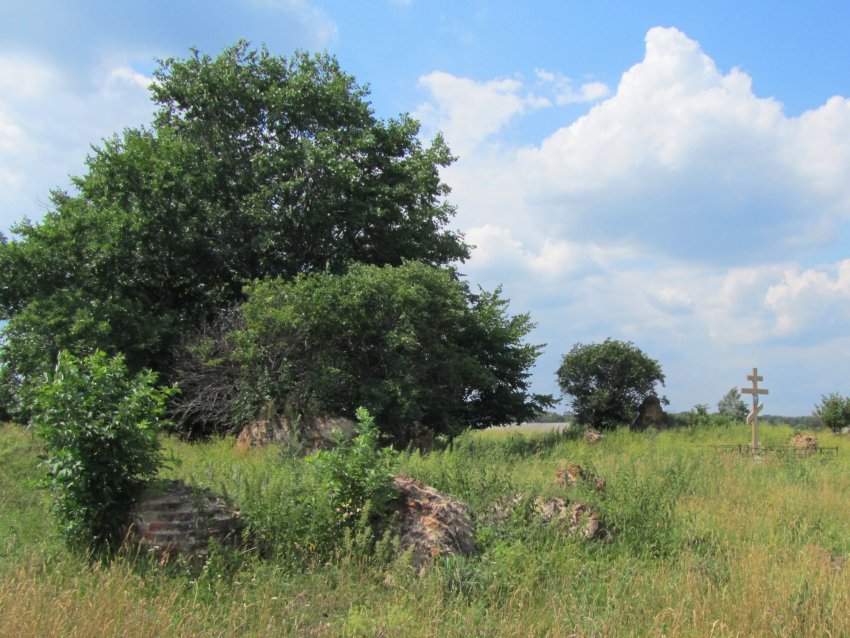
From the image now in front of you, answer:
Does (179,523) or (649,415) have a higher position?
(649,415)

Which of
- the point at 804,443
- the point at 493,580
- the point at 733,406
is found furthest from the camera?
the point at 733,406

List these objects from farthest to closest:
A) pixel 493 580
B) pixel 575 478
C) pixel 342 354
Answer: pixel 342 354, pixel 575 478, pixel 493 580

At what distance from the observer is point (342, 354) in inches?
576

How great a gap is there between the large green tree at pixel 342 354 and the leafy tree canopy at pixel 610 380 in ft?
23.5

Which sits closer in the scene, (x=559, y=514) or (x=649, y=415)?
(x=559, y=514)

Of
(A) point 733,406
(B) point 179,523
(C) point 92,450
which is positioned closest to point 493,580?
(B) point 179,523

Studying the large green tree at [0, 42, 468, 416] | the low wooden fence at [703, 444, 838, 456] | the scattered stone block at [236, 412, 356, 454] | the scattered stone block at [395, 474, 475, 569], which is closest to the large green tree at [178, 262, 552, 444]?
the scattered stone block at [236, 412, 356, 454]

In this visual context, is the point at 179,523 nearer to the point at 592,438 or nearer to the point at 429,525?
the point at 429,525

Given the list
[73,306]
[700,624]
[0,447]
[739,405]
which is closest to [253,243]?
[73,306]

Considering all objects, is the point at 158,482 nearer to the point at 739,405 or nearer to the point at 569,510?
the point at 569,510

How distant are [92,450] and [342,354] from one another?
8.47m

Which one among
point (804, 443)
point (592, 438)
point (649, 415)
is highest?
point (649, 415)

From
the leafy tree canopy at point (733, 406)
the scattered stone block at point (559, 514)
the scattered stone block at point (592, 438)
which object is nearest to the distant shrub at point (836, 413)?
the leafy tree canopy at point (733, 406)

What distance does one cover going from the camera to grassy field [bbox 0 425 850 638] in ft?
16.2
